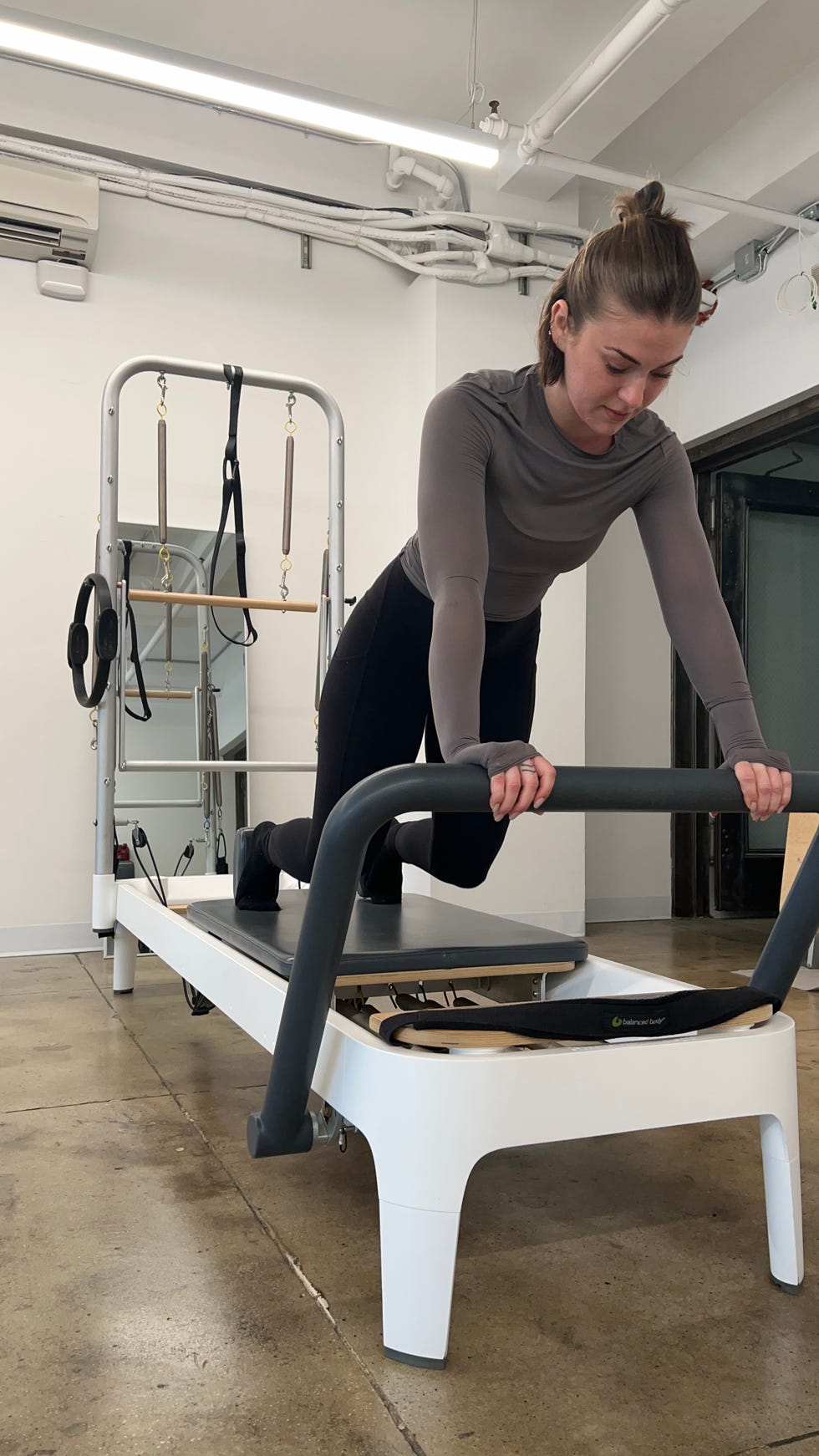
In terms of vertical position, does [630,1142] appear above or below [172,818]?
below

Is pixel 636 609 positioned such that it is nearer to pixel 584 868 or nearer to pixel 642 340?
pixel 584 868

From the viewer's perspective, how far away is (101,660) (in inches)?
120

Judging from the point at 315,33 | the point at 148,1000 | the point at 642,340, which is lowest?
the point at 148,1000

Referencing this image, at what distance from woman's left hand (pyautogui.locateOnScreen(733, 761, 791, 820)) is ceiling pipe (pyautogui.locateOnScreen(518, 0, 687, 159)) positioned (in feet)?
9.48

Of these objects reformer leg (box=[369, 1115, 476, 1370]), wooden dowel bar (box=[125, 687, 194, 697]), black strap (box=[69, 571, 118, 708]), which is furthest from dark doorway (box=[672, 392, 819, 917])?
reformer leg (box=[369, 1115, 476, 1370])

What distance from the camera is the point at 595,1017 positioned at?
132 centimetres

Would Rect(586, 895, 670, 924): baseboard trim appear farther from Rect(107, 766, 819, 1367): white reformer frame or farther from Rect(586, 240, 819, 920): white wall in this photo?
Rect(107, 766, 819, 1367): white reformer frame

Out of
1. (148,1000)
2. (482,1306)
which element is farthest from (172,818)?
(482,1306)

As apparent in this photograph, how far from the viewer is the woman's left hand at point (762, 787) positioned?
1256 millimetres

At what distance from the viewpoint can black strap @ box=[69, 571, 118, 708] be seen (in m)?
2.99

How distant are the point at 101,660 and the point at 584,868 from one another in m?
2.52

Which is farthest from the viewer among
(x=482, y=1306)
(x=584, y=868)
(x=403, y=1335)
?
(x=584, y=868)

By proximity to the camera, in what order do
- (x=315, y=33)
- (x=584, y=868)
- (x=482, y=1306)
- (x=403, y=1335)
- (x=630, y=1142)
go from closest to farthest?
(x=403, y=1335)
(x=482, y=1306)
(x=630, y=1142)
(x=315, y=33)
(x=584, y=868)

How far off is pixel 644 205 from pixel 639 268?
162 millimetres
